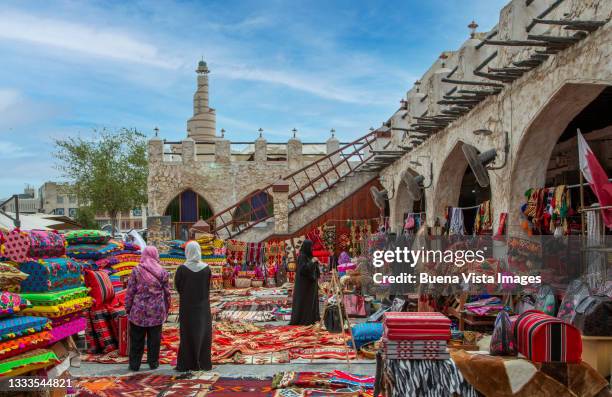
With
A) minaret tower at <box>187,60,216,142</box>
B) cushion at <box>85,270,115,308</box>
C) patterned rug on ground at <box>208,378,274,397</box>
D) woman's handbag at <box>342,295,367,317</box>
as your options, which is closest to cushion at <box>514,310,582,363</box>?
patterned rug on ground at <box>208,378,274,397</box>

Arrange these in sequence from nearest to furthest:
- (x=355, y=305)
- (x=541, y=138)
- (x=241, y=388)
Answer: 1. (x=241, y=388)
2. (x=541, y=138)
3. (x=355, y=305)

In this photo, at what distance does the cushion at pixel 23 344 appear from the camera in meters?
3.72

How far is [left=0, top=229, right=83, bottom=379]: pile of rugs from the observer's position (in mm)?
3828

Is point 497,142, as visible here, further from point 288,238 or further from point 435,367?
point 288,238

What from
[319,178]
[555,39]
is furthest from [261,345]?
[319,178]

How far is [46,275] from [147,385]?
1.99 metres

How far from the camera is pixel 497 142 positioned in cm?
914

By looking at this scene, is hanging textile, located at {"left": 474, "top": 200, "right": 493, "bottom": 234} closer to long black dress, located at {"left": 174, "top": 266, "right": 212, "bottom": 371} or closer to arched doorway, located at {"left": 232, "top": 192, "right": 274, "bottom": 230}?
long black dress, located at {"left": 174, "top": 266, "right": 212, "bottom": 371}

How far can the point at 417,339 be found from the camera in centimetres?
433

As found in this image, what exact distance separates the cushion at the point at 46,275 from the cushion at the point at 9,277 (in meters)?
0.46

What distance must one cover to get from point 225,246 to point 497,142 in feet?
34.5

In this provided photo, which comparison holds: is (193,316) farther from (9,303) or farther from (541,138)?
(541,138)

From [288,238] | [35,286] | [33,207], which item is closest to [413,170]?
[288,238]

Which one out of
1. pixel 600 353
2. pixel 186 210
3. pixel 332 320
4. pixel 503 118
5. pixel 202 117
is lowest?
pixel 332 320
